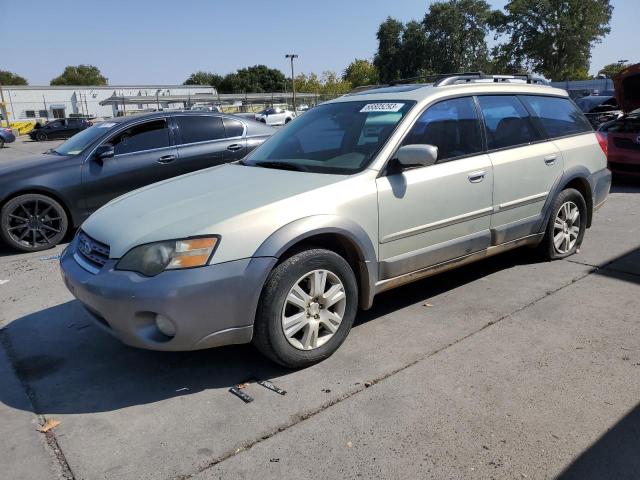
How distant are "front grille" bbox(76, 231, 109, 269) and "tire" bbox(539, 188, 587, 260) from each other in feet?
12.4

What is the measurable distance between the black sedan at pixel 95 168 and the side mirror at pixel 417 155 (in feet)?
13.5

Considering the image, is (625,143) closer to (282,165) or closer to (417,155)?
(417,155)

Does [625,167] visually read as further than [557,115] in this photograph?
Yes

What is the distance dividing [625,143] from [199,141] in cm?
721

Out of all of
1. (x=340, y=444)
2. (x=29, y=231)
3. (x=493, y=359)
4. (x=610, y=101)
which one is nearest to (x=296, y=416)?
(x=340, y=444)

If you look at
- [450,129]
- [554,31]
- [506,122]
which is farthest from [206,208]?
[554,31]

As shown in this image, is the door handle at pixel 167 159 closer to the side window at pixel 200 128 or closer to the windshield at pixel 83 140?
the side window at pixel 200 128

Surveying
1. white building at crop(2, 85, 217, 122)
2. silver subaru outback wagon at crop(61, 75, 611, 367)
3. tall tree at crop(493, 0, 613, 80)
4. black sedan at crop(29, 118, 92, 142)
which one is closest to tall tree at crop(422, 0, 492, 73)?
tall tree at crop(493, 0, 613, 80)

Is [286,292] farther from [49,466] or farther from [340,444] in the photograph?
[49,466]

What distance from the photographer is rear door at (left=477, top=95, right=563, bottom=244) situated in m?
4.17

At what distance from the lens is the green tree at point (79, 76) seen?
109875 mm

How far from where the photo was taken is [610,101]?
1866 centimetres

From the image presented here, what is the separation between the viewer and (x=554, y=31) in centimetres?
5719

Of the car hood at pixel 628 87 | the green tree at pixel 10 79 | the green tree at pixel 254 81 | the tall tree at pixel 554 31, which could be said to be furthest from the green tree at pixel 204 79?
the car hood at pixel 628 87
